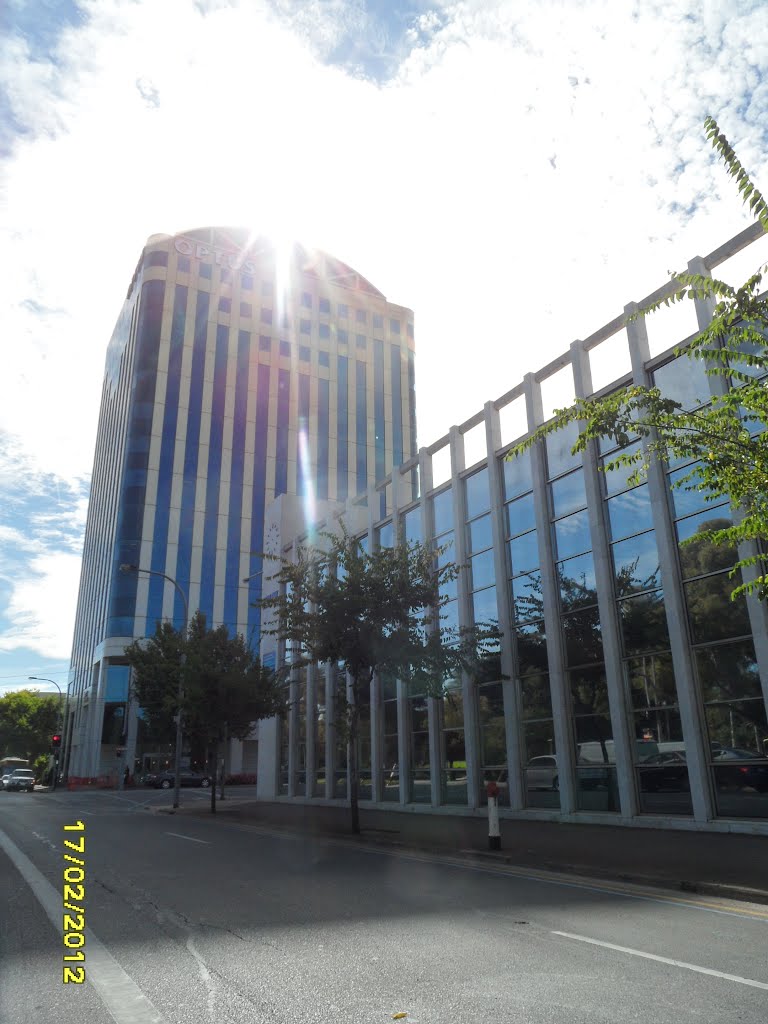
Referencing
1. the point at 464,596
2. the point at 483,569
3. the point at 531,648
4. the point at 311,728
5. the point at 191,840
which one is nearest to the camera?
the point at 191,840

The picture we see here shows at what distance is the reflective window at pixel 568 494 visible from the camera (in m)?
17.3

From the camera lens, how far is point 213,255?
6444 cm

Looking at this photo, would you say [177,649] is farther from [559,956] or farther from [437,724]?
[559,956]

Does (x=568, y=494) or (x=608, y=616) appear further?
(x=568, y=494)

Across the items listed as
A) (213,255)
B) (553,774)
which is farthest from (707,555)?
(213,255)

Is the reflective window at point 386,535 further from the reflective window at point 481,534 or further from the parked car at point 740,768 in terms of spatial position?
the parked car at point 740,768

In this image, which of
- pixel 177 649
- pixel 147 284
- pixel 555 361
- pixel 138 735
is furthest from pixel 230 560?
pixel 555 361

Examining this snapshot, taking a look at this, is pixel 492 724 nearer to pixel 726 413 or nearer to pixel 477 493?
pixel 477 493

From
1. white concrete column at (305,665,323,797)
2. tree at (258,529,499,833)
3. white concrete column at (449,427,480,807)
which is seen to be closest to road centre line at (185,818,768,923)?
tree at (258,529,499,833)

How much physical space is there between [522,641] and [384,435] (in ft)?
167

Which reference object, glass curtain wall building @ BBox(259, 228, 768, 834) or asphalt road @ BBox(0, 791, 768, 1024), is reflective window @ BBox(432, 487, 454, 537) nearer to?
glass curtain wall building @ BBox(259, 228, 768, 834)

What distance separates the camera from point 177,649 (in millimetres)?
27500

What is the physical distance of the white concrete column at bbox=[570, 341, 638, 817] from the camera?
49.5 feet
